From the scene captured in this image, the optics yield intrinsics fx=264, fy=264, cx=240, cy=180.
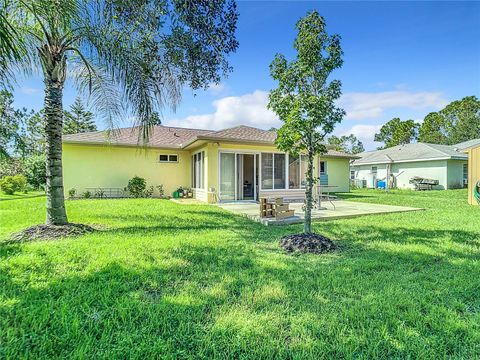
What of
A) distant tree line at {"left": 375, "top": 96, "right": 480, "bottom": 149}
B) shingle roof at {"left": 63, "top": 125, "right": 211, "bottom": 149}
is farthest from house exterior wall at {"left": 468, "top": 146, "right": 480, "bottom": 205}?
distant tree line at {"left": 375, "top": 96, "right": 480, "bottom": 149}

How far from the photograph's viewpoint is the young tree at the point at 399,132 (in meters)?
48.8

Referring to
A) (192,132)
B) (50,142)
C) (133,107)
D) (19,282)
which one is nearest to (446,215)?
(133,107)

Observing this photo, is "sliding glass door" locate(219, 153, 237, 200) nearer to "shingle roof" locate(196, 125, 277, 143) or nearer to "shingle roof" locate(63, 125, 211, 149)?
"shingle roof" locate(196, 125, 277, 143)

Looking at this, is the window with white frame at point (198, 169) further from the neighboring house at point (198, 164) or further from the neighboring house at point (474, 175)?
the neighboring house at point (474, 175)

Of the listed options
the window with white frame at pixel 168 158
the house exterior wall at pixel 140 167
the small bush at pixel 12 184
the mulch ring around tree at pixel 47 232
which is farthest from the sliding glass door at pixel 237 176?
the small bush at pixel 12 184

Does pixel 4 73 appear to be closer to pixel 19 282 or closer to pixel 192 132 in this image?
pixel 19 282

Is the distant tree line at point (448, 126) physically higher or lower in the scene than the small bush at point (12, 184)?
higher

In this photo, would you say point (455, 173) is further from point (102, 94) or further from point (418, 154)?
point (102, 94)

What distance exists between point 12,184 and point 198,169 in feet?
48.8

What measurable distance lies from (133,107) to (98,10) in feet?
7.08

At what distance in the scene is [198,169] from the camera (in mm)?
15422

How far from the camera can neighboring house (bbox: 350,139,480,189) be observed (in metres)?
23.6

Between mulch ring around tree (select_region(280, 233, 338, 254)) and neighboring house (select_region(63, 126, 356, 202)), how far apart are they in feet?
19.8

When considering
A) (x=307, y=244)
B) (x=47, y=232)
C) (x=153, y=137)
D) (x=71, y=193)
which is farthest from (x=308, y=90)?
(x=71, y=193)
